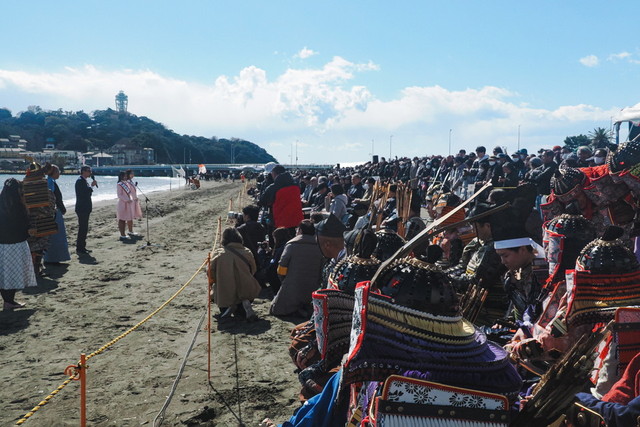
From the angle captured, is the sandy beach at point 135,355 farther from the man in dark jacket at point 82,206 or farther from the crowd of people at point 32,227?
the man in dark jacket at point 82,206

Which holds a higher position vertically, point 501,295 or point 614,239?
point 614,239

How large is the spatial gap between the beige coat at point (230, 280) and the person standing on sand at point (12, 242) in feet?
10.5

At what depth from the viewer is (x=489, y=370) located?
1737mm

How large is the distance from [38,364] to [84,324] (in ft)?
4.91

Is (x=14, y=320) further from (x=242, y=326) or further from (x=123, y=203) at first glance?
(x=123, y=203)

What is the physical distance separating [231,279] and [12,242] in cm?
364

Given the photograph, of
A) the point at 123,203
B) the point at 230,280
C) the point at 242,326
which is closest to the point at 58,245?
the point at 123,203

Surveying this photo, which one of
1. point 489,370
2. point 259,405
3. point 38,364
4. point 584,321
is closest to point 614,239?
point 584,321

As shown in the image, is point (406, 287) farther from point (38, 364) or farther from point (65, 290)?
point (65, 290)

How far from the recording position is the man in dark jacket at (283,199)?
10.1 meters

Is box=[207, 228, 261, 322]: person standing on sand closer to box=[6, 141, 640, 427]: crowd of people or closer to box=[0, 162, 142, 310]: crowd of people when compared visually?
box=[6, 141, 640, 427]: crowd of people

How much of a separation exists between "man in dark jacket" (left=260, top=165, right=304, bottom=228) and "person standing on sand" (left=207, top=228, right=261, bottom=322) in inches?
106

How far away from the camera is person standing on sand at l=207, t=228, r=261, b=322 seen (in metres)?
7.30

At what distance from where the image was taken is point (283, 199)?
10.2 m
